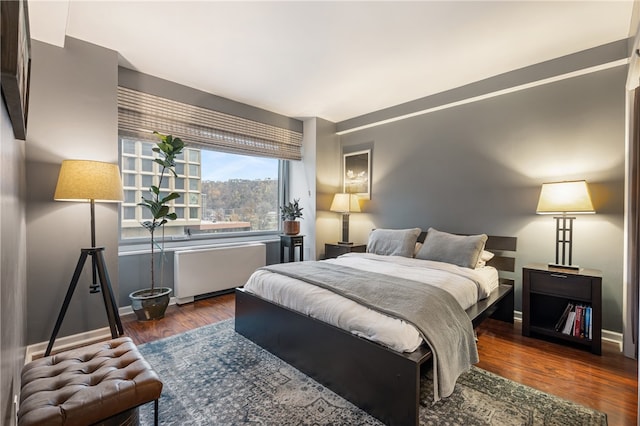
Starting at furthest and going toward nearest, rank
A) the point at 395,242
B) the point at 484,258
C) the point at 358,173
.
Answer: the point at 358,173
the point at 395,242
the point at 484,258

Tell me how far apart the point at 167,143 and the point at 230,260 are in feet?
5.61

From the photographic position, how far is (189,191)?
3951 mm

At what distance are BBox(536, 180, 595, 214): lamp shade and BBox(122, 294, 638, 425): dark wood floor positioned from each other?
1.22 metres

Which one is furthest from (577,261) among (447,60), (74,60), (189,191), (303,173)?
(74,60)

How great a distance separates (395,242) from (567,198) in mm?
1698

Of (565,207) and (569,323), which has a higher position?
(565,207)

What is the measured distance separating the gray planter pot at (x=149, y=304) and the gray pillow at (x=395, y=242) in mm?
2498

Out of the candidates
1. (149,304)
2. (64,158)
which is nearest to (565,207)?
(149,304)

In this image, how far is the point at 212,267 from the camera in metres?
3.80

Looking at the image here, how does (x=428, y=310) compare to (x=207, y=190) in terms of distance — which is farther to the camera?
(x=207, y=190)

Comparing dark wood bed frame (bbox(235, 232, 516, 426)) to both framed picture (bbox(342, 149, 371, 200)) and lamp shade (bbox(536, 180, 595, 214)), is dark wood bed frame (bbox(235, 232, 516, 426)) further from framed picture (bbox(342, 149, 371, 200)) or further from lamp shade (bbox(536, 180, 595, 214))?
framed picture (bbox(342, 149, 371, 200))

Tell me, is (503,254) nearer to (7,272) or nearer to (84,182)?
(7,272)

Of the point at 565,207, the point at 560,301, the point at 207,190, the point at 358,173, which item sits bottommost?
the point at 560,301

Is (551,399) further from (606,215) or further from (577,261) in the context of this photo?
(606,215)
